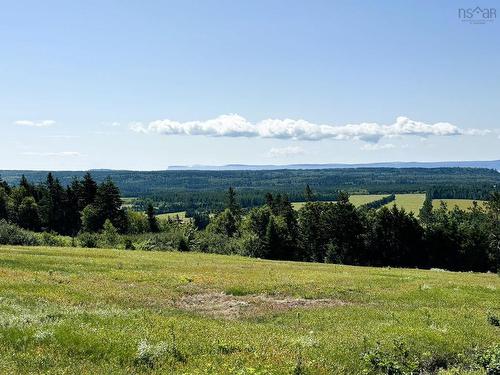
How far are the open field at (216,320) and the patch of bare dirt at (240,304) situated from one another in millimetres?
61

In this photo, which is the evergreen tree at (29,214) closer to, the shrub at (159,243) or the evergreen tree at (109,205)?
the evergreen tree at (109,205)

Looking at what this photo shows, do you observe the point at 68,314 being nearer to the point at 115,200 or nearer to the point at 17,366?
the point at 17,366

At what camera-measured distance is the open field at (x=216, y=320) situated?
1272 centimetres

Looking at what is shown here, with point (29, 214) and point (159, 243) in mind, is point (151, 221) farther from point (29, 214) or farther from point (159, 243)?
point (159, 243)

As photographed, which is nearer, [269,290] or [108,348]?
[108,348]

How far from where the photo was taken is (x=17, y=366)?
11.2m

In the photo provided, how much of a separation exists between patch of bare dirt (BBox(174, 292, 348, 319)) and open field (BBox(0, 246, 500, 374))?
61mm

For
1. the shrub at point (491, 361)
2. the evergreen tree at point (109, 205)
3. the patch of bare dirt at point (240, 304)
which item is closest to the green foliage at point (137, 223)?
the evergreen tree at point (109, 205)

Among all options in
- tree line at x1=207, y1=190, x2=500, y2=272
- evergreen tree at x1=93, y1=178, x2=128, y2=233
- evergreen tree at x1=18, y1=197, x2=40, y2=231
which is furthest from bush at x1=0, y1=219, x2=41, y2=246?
tree line at x1=207, y1=190, x2=500, y2=272

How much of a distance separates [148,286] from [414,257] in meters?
95.3

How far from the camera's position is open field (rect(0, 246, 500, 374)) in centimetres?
1272

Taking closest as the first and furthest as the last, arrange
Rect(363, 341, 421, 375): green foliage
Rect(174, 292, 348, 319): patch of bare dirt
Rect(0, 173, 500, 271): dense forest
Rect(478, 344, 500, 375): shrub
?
Rect(363, 341, 421, 375): green foliage < Rect(478, 344, 500, 375): shrub < Rect(174, 292, 348, 319): patch of bare dirt < Rect(0, 173, 500, 271): dense forest

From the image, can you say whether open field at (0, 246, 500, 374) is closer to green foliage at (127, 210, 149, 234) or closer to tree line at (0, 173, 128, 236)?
tree line at (0, 173, 128, 236)

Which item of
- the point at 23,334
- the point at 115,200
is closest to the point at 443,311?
the point at 23,334
